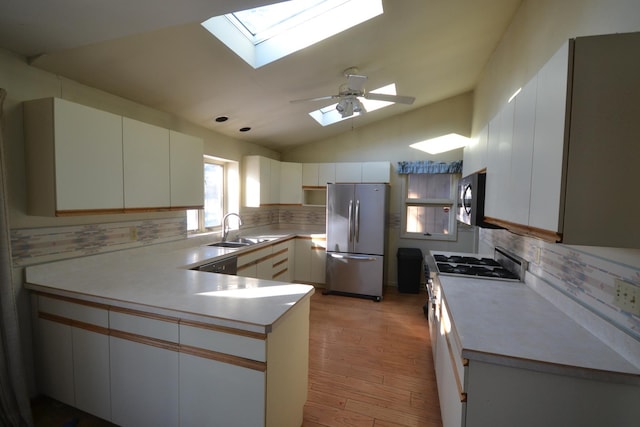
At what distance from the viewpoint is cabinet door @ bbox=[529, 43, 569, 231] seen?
940 mm

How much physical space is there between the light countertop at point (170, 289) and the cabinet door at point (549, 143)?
1.15 m

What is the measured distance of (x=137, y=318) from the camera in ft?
4.74

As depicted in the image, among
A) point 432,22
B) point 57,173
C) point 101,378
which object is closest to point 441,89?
point 432,22

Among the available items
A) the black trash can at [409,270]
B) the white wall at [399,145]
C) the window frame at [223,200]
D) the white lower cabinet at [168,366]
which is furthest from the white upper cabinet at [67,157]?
the black trash can at [409,270]

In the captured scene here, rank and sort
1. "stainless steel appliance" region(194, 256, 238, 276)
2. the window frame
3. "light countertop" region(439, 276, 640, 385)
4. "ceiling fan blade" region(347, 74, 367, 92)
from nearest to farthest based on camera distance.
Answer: "light countertop" region(439, 276, 640, 385)
"ceiling fan blade" region(347, 74, 367, 92)
"stainless steel appliance" region(194, 256, 238, 276)
the window frame

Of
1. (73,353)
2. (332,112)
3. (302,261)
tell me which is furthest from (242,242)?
(332,112)

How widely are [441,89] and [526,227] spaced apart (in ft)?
10.1

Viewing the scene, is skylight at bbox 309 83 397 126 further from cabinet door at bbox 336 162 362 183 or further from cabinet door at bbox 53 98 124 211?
cabinet door at bbox 53 98 124 211

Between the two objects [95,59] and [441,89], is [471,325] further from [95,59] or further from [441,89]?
[441,89]

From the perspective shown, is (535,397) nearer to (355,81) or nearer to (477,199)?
(477,199)

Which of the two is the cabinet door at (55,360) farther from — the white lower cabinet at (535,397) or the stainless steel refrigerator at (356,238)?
the stainless steel refrigerator at (356,238)

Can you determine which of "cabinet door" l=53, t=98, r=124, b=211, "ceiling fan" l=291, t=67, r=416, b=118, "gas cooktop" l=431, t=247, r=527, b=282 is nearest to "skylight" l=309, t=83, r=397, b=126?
"ceiling fan" l=291, t=67, r=416, b=118

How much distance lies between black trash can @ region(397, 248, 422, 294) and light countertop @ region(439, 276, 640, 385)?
2.28 metres

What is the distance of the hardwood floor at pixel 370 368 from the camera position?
181 cm
